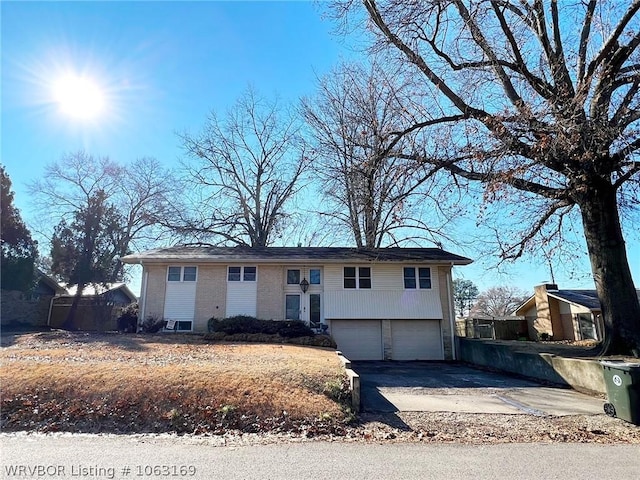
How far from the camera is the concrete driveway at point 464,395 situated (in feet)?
25.9

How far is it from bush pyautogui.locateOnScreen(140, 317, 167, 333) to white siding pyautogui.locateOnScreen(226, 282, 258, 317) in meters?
2.95

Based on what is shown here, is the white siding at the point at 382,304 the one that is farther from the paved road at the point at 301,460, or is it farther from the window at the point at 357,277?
the paved road at the point at 301,460

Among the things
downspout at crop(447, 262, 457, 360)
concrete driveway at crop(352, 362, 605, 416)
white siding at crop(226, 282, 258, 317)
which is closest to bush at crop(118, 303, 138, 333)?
white siding at crop(226, 282, 258, 317)

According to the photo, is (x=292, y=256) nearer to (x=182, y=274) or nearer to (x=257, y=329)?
(x=257, y=329)

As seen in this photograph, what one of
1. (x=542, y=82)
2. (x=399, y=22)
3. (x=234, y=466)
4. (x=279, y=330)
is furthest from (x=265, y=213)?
(x=234, y=466)

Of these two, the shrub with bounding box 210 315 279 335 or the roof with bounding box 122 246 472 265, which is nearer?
the shrub with bounding box 210 315 279 335

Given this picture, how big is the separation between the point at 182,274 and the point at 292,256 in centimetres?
525

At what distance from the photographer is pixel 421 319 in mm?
18172

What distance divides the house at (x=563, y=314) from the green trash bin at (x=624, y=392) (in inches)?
749

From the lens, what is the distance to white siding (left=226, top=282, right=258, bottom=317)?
17.9 metres

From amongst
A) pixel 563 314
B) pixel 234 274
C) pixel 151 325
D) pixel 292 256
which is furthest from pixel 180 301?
pixel 563 314

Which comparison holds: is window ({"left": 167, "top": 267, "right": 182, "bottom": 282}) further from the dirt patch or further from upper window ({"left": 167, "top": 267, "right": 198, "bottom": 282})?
the dirt patch

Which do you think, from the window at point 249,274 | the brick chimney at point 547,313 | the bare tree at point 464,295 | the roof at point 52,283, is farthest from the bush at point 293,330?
the bare tree at point 464,295

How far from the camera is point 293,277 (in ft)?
61.5
